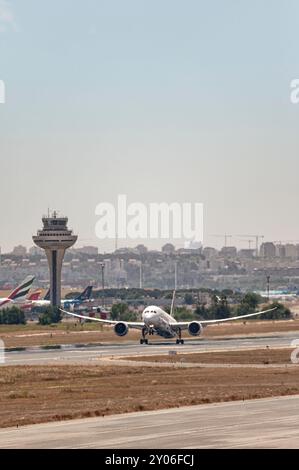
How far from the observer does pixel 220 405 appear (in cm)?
7656

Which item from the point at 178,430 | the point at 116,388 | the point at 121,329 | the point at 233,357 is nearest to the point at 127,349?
the point at 121,329

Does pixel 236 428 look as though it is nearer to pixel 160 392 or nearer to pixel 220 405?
pixel 220 405

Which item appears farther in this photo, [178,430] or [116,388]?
[116,388]

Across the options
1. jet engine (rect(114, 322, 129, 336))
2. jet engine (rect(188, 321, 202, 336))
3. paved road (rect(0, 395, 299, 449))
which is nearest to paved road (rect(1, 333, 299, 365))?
jet engine (rect(188, 321, 202, 336))

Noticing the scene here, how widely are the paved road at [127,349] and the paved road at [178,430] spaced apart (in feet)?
181

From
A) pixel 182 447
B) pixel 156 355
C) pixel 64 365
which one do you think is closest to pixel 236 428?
pixel 182 447

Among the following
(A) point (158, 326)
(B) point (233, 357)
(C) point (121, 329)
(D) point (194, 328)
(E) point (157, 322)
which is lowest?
(B) point (233, 357)

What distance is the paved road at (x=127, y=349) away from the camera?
131 meters

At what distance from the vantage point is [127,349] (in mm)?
153000

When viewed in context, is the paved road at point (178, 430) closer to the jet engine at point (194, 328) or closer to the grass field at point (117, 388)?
the grass field at point (117, 388)

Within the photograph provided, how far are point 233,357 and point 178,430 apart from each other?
222 feet

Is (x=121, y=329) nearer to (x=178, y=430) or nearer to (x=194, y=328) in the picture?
(x=194, y=328)

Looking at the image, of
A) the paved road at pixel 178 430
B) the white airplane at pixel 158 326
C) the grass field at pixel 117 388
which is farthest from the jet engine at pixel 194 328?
the paved road at pixel 178 430
